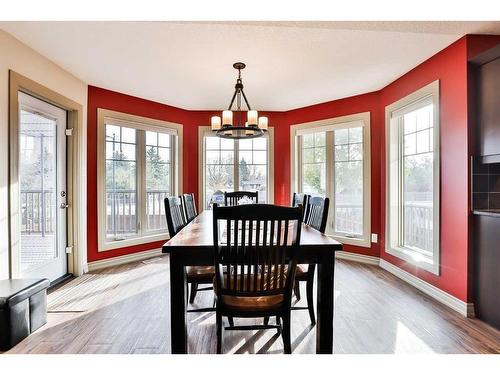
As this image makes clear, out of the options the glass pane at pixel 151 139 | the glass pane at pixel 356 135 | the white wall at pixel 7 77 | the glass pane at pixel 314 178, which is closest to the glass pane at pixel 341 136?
the glass pane at pixel 356 135

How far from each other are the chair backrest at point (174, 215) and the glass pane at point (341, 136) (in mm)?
2774

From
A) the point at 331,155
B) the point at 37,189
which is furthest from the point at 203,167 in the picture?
the point at 37,189

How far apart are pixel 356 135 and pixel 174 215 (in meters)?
3.04

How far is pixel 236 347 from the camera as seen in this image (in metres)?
1.91

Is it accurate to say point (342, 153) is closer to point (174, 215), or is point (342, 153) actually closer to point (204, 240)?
point (174, 215)

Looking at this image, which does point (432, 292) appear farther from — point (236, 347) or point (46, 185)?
point (46, 185)

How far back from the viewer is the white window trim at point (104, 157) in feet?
12.6

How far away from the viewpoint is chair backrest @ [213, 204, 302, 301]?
1.44 meters

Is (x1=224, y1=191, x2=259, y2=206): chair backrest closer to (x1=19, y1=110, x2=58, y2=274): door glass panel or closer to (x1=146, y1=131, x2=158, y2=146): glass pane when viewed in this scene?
(x1=146, y1=131, x2=158, y2=146): glass pane

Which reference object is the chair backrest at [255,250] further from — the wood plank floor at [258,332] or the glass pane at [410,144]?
the glass pane at [410,144]

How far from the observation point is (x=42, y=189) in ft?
10.0
